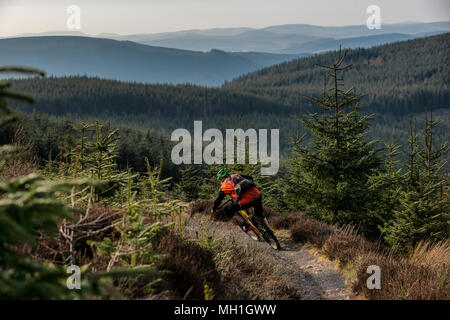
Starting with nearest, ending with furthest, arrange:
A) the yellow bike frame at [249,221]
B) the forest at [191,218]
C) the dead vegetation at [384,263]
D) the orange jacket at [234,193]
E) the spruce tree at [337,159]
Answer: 1. the forest at [191,218]
2. the dead vegetation at [384,263]
3. the orange jacket at [234,193]
4. the yellow bike frame at [249,221]
5. the spruce tree at [337,159]

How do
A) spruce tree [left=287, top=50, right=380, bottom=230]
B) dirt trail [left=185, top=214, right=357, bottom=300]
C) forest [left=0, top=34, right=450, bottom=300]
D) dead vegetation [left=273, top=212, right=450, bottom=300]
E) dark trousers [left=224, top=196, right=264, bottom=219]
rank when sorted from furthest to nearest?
1. spruce tree [left=287, top=50, right=380, bottom=230]
2. dark trousers [left=224, top=196, right=264, bottom=219]
3. dirt trail [left=185, top=214, right=357, bottom=300]
4. dead vegetation [left=273, top=212, right=450, bottom=300]
5. forest [left=0, top=34, right=450, bottom=300]

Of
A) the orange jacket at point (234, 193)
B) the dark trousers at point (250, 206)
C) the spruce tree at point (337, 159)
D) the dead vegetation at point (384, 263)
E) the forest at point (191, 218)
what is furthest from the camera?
the spruce tree at point (337, 159)

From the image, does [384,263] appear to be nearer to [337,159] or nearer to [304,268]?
[304,268]

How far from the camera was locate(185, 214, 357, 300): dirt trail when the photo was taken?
6.28 m

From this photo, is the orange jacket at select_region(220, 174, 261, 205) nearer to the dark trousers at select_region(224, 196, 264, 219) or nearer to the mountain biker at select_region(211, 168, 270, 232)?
the mountain biker at select_region(211, 168, 270, 232)

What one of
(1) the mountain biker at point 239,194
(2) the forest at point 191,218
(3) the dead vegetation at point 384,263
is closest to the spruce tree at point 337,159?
(2) the forest at point 191,218

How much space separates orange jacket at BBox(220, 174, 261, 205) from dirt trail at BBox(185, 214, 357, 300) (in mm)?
834

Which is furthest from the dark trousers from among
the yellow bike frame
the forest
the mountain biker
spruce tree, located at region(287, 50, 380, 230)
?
spruce tree, located at region(287, 50, 380, 230)

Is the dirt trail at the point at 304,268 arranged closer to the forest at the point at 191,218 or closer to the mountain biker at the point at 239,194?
the forest at the point at 191,218

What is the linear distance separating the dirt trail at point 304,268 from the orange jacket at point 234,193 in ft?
2.74

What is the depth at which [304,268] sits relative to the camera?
7.78 meters

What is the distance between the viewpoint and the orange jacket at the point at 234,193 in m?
8.34

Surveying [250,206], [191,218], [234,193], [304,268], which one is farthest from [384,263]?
[191,218]
